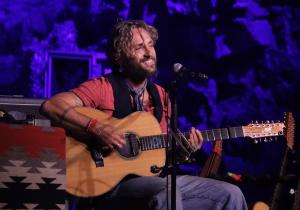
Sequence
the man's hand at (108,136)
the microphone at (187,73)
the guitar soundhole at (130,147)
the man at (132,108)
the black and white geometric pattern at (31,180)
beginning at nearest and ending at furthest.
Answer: the black and white geometric pattern at (31,180)
the microphone at (187,73)
the man at (132,108)
the man's hand at (108,136)
the guitar soundhole at (130,147)

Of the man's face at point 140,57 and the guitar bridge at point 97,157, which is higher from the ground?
the man's face at point 140,57

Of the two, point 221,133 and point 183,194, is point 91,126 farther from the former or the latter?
point 221,133

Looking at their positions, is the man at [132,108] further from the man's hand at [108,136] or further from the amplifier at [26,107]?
the amplifier at [26,107]

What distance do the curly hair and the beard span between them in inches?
4.5

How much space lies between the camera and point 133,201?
3217 millimetres

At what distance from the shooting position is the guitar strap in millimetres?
3627

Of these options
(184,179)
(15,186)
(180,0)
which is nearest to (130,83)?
(184,179)

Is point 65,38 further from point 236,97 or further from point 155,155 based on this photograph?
point 155,155

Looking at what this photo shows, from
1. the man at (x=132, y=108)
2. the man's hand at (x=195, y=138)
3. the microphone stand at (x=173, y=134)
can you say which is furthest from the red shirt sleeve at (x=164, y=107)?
the microphone stand at (x=173, y=134)

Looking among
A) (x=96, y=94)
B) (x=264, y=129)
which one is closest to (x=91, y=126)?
(x=96, y=94)

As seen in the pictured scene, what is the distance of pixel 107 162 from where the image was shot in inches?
135

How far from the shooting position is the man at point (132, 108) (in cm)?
325

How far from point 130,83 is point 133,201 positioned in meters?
1.06

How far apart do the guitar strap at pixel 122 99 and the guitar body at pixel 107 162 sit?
0.24ft
